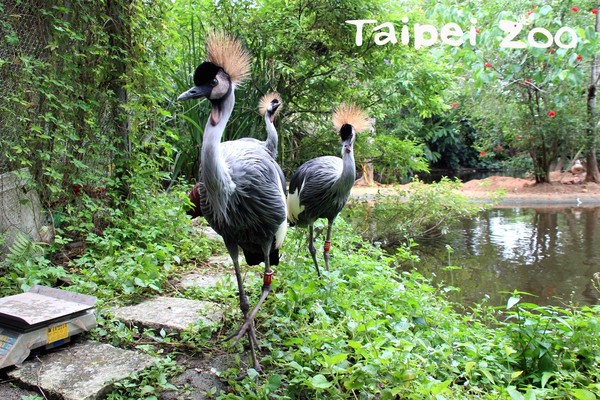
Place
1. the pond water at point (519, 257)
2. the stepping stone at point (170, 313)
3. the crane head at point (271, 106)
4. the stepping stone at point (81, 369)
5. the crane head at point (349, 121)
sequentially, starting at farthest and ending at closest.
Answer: the pond water at point (519, 257) → the crane head at point (271, 106) → the crane head at point (349, 121) → the stepping stone at point (170, 313) → the stepping stone at point (81, 369)

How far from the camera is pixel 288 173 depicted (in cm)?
665

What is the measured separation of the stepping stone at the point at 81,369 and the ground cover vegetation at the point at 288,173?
8 cm

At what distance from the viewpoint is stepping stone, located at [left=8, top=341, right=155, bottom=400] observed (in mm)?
2014

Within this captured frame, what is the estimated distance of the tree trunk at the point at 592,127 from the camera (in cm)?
1092

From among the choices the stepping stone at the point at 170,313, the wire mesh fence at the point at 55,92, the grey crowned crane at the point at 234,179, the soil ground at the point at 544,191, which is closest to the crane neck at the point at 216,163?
the grey crowned crane at the point at 234,179

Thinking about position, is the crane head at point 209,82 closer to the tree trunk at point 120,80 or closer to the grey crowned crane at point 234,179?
the grey crowned crane at point 234,179

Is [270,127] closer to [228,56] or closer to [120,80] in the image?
[120,80]

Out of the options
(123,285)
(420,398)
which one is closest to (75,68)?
(123,285)

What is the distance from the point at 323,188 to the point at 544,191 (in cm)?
988

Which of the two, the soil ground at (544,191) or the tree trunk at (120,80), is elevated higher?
the tree trunk at (120,80)

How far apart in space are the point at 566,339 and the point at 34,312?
9.12 feet

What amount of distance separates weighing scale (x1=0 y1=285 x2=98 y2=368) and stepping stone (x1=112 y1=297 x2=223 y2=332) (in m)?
0.25

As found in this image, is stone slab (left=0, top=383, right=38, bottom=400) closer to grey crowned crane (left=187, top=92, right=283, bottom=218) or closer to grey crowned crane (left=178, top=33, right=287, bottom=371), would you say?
grey crowned crane (left=178, top=33, right=287, bottom=371)

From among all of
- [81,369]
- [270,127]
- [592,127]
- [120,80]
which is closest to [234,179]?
[81,369]
